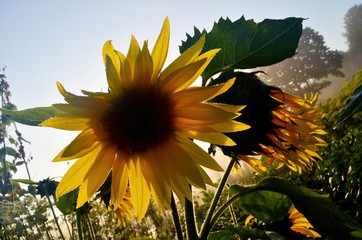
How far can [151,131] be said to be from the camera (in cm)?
71

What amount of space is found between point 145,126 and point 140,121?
16mm

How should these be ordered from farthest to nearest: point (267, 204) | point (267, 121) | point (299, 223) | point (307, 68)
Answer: point (307, 68) → point (299, 223) → point (267, 204) → point (267, 121)

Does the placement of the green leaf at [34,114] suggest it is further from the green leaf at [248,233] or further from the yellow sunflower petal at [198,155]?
the green leaf at [248,233]

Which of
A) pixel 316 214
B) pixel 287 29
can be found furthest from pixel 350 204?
pixel 287 29

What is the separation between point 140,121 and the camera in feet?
2.27

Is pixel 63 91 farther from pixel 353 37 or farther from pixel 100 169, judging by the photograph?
pixel 353 37

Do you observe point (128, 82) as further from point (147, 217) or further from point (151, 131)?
point (147, 217)

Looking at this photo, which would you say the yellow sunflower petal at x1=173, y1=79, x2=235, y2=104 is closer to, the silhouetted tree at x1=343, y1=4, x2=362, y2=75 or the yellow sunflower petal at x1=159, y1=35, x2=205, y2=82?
the yellow sunflower petal at x1=159, y1=35, x2=205, y2=82

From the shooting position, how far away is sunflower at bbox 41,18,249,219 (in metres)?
0.55

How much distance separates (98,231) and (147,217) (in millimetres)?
577

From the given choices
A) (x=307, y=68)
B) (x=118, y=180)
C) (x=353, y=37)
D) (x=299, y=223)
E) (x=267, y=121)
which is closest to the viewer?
(x=118, y=180)

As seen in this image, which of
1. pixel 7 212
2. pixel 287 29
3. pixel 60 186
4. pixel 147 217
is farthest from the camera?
pixel 147 217

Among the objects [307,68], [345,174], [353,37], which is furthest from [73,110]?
[353,37]

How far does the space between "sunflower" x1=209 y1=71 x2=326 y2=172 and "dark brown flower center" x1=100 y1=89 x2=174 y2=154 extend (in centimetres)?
12
